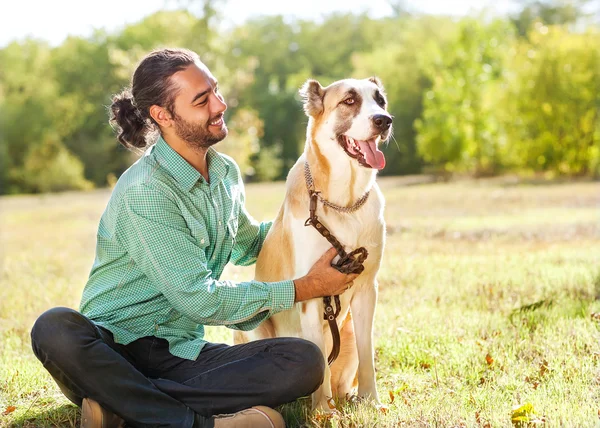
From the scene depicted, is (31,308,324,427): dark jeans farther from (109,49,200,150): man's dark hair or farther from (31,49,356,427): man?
(109,49,200,150): man's dark hair

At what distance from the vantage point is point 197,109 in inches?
129

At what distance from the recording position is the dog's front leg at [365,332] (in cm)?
354

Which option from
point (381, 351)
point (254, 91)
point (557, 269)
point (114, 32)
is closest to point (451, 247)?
point (557, 269)

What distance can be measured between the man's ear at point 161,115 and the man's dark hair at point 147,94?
20 millimetres

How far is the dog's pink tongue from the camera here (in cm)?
347

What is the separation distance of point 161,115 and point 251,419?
1.39 meters

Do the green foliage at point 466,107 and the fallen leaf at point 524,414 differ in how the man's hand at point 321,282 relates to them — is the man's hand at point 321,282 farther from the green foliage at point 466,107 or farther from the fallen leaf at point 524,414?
the green foliage at point 466,107

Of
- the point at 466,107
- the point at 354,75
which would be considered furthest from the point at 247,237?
the point at 354,75

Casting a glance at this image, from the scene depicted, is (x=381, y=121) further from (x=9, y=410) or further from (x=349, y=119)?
(x=9, y=410)

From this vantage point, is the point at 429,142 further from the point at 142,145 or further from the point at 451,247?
the point at 142,145

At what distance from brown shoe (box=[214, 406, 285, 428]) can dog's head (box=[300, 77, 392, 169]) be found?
1230 mm

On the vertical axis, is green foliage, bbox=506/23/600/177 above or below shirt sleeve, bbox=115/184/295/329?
below

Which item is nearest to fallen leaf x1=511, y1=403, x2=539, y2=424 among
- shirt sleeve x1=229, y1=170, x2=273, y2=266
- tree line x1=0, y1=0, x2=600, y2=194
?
shirt sleeve x1=229, y1=170, x2=273, y2=266

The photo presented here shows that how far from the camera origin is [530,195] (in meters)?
17.1
